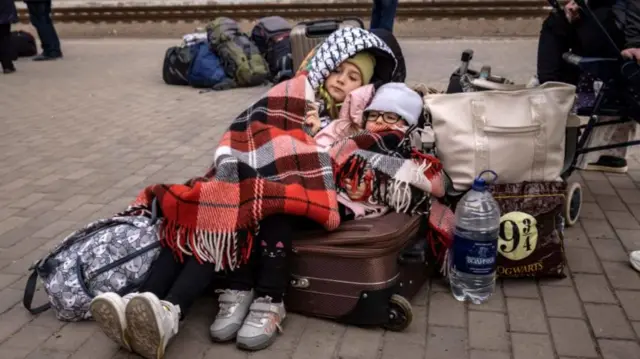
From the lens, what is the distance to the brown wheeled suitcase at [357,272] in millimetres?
2748

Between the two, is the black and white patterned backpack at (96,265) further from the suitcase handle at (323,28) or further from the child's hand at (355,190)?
the suitcase handle at (323,28)

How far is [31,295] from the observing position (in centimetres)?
296

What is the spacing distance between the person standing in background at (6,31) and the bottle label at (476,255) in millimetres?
8062

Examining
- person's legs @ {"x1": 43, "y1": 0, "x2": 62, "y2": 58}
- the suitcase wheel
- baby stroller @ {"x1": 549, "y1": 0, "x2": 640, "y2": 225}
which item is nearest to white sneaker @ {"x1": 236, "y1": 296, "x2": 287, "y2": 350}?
the suitcase wheel

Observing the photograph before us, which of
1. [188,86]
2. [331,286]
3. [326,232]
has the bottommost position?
[188,86]

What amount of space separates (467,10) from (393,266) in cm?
978

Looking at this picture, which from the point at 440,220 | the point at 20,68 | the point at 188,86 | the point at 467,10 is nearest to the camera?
the point at 440,220

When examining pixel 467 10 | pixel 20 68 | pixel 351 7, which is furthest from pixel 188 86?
pixel 467 10

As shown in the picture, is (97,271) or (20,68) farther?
(20,68)

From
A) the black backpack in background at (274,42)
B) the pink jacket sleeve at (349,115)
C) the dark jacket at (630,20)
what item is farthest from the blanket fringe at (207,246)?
the black backpack in background at (274,42)

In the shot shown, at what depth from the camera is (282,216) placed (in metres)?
2.78

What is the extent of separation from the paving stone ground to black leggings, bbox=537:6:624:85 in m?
0.75

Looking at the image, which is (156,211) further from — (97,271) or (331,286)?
(331,286)

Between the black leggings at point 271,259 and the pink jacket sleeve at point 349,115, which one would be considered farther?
the pink jacket sleeve at point 349,115
